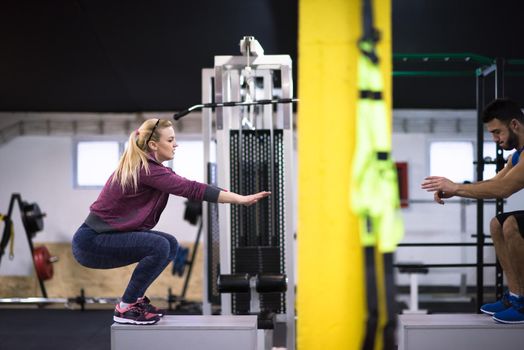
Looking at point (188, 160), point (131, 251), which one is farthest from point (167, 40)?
point (131, 251)

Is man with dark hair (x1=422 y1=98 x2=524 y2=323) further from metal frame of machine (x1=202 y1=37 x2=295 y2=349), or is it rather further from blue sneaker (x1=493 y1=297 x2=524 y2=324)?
metal frame of machine (x1=202 y1=37 x2=295 y2=349)

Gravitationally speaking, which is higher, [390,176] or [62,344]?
[390,176]

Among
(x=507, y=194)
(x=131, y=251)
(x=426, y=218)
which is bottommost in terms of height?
(x=426, y=218)

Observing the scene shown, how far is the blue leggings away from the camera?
2855mm

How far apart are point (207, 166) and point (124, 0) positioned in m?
1.84

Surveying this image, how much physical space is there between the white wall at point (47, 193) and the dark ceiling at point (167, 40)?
631 mm

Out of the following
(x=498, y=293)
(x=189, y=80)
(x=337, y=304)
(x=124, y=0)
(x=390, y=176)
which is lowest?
(x=498, y=293)

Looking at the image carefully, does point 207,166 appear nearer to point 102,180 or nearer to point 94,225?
point 94,225

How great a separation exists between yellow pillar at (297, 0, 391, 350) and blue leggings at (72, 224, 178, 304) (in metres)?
0.96

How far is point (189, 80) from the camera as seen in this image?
610 centimetres

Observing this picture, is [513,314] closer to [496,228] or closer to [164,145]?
[496,228]

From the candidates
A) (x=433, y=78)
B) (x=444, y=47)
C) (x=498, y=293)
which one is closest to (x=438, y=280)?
(x=433, y=78)

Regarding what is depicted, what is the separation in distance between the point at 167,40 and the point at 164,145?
2.84 m

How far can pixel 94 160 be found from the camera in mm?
6809
